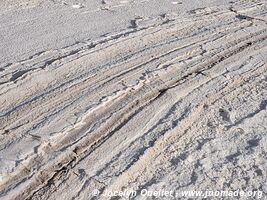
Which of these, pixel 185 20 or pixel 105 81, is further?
pixel 185 20

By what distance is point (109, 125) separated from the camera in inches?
112

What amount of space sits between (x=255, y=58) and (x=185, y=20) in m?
0.95

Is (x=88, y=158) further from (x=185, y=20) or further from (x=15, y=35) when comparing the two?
(x=185, y=20)

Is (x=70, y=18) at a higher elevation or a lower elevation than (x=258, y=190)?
higher

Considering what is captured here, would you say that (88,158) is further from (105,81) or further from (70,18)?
(70,18)

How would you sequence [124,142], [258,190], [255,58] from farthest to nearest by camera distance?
[255,58] < [124,142] < [258,190]

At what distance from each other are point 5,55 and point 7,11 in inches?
42.5

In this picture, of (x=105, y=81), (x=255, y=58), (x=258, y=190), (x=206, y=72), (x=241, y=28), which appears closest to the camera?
(x=258, y=190)

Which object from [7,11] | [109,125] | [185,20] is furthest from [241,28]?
[7,11]

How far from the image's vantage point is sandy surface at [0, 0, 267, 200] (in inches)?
98.0

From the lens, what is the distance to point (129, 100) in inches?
123

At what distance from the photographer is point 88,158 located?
2572 mm

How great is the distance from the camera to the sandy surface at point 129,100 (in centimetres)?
249

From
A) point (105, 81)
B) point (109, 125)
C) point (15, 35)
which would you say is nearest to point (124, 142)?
point (109, 125)
